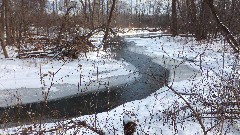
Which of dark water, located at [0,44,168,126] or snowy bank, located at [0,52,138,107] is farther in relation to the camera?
snowy bank, located at [0,52,138,107]

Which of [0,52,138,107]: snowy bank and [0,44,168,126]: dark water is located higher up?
[0,52,138,107]: snowy bank

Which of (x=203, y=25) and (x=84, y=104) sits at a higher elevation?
(x=203, y=25)

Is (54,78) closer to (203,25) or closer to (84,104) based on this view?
(84,104)

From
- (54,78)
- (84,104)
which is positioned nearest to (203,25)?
(54,78)

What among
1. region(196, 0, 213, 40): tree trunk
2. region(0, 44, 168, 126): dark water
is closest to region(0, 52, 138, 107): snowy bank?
region(0, 44, 168, 126): dark water

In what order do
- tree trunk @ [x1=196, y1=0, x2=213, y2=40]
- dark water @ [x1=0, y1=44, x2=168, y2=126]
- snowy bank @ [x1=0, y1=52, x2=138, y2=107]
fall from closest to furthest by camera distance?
dark water @ [x1=0, y1=44, x2=168, y2=126] → snowy bank @ [x1=0, y1=52, x2=138, y2=107] → tree trunk @ [x1=196, y1=0, x2=213, y2=40]

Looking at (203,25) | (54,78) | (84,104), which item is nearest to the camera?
(84,104)

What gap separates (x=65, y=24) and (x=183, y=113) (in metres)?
10.9

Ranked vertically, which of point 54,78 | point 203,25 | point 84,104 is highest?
point 203,25

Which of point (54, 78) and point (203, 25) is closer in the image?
point (54, 78)

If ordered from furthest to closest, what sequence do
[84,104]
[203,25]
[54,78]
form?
[203,25]
[54,78]
[84,104]

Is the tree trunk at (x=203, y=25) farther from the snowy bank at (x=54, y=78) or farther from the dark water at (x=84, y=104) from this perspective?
the dark water at (x=84, y=104)

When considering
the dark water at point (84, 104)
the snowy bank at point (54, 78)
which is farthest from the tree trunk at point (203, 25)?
the dark water at point (84, 104)

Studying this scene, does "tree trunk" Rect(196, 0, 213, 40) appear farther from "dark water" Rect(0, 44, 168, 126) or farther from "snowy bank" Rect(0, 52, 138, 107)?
"dark water" Rect(0, 44, 168, 126)
